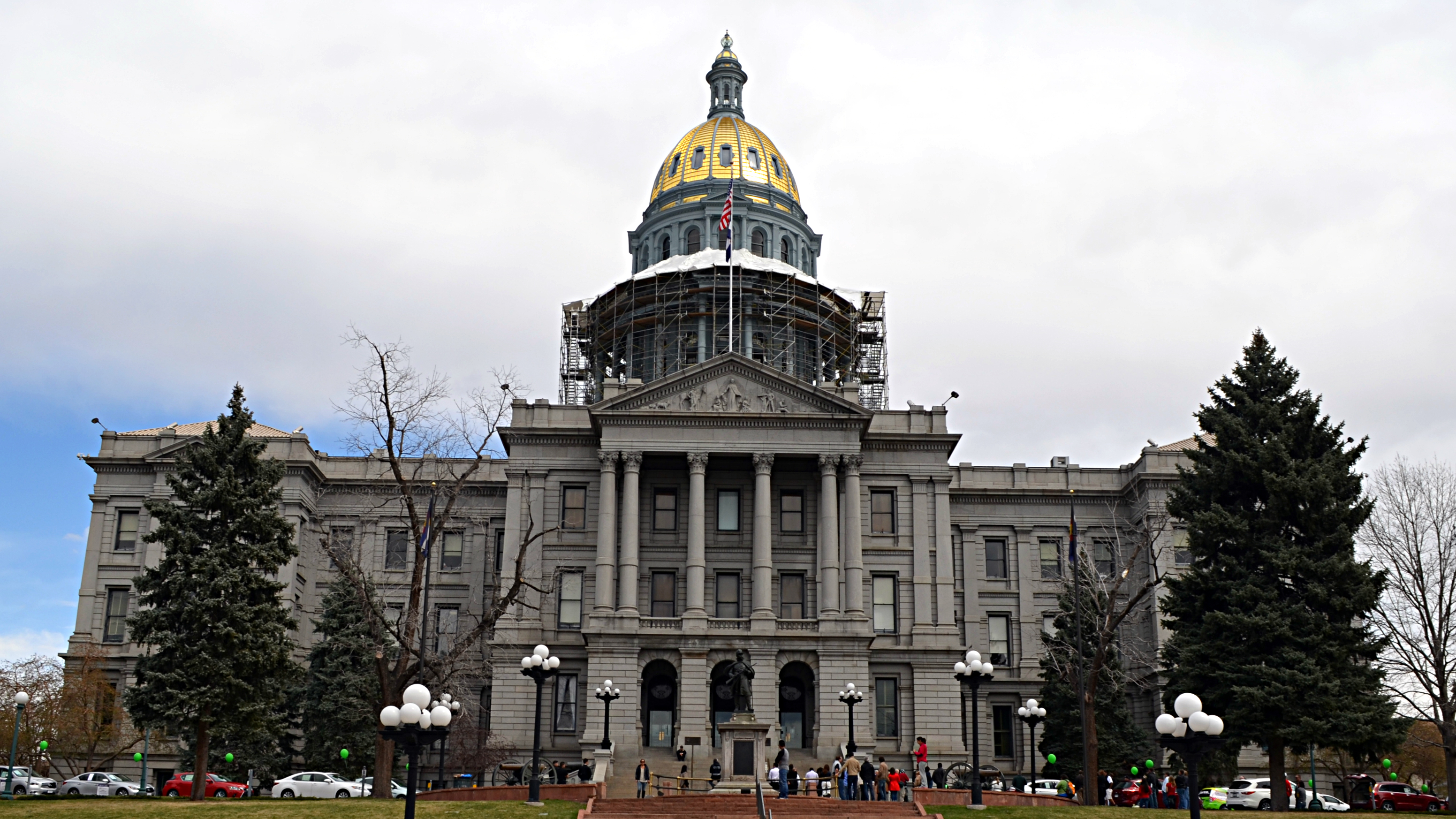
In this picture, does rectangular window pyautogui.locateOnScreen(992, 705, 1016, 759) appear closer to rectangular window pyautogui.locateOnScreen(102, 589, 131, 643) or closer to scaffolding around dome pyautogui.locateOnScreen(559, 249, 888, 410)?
scaffolding around dome pyautogui.locateOnScreen(559, 249, 888, 410)

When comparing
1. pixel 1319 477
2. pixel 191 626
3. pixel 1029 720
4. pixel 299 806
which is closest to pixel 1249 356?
pixel 1319 477

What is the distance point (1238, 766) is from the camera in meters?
56.5

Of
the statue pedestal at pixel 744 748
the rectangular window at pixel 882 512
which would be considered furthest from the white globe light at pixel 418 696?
the rectangular window at pixel 882 512

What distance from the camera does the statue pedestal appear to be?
40938mm

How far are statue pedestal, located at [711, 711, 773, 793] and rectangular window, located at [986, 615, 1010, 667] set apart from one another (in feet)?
77.0

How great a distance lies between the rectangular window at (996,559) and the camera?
63.6m

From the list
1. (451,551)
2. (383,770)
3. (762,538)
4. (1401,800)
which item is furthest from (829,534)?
(1401,800)

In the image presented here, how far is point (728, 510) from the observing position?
57125 millimetres

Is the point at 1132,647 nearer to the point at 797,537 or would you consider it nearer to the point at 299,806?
the point at 797,537

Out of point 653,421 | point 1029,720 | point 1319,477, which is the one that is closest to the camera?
point 1319,477

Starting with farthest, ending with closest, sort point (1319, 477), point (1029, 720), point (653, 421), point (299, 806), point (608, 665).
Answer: point (653, 421), point (608, 665), point (1029, 720), point (1319, 477), point (299, 806)

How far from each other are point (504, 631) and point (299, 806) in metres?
23.0

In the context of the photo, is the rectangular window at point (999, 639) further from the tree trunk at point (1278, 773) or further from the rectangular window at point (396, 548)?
the rectangular window at point (396, 548)

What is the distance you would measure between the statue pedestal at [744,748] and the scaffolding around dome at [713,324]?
27202mm
